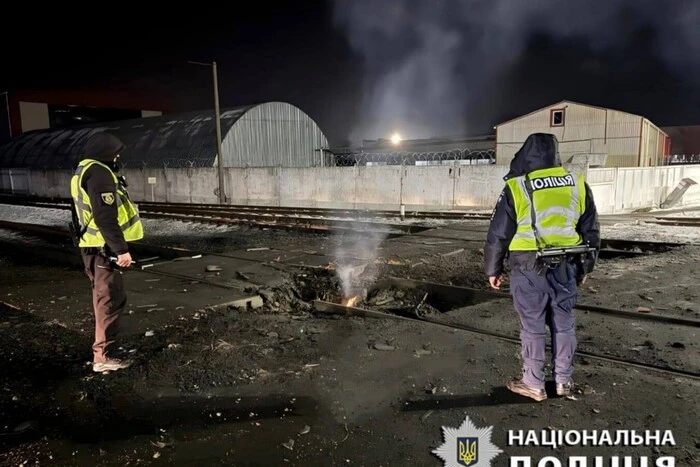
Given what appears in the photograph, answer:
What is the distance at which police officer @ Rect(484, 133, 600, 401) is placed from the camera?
370cm

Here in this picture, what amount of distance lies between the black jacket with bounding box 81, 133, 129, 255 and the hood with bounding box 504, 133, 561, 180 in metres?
3.68

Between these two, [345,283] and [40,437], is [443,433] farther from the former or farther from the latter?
[345,283]

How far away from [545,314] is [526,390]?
680mm

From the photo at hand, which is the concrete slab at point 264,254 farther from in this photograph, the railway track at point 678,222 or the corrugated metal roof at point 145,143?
the corrugated metal roof at point 145,143

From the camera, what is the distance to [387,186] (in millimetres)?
21719

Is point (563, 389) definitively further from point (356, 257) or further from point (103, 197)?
point (356, 257)

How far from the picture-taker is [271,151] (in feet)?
114

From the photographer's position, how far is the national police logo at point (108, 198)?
434 cm

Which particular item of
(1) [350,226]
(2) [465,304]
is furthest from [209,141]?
(2) [465,304]

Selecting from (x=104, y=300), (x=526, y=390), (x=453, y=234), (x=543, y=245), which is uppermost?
(x=543, y=245)

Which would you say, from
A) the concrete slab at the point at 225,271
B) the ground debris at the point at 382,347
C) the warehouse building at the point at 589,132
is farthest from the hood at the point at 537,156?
the warehouse building at the point at 589,132

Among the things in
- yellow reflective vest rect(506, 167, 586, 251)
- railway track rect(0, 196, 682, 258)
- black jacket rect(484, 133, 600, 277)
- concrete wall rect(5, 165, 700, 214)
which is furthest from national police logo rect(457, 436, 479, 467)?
concrete wall rect(5, 165, 700, 214)

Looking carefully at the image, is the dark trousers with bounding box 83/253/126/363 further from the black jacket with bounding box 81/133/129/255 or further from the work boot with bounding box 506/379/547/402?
the work boot with bounding box 506/379/547/402

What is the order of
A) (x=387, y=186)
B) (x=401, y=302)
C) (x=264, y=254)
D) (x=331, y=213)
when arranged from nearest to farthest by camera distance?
(x=401, y=302) < (x=264, y=254) < (x=331, y=213) < (x=387, y=186)
